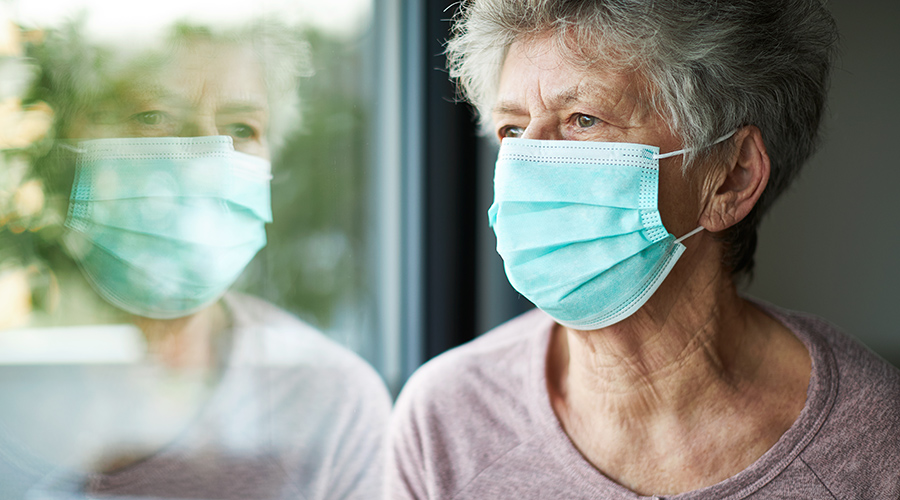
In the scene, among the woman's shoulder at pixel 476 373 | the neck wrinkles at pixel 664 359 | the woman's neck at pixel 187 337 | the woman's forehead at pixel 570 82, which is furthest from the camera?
the woman's shoulder at pixel 476 373

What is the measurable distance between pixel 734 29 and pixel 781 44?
134 mm

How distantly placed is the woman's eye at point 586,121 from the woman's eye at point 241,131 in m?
0.51

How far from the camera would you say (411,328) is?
5.44 feet

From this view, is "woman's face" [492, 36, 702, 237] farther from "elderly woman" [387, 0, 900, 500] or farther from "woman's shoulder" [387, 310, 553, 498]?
"woman's shoulder" [387, 310, 553, 498]

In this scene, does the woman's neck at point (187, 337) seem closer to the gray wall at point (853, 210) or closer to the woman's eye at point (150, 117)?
the woman's eye at point (150, 117)

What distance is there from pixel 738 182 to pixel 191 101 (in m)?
0.88

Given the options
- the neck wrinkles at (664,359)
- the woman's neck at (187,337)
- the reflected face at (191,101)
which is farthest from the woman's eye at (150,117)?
the neck wrinkles at (664,359)

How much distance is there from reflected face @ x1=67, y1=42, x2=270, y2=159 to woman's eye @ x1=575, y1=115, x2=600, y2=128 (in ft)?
1.61

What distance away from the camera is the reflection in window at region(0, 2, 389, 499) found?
1.96ft

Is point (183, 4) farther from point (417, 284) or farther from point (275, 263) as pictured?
point (417, 284)

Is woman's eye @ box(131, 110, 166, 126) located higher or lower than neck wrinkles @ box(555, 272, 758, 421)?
higher

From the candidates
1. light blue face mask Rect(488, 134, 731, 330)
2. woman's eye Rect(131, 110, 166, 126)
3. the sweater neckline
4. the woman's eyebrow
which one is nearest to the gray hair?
light blue face mask Rect(488, 134, 731, 330)

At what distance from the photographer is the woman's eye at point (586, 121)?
0.96 m

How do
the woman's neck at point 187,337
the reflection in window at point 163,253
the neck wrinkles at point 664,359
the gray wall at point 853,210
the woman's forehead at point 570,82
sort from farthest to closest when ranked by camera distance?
the gray wall at point 853,210 → the neck wrinkles at point 664,359 → the woman's forehead at point 570,82 → the woman's neck at point 187,337 → the reflection in window at point 163,253
